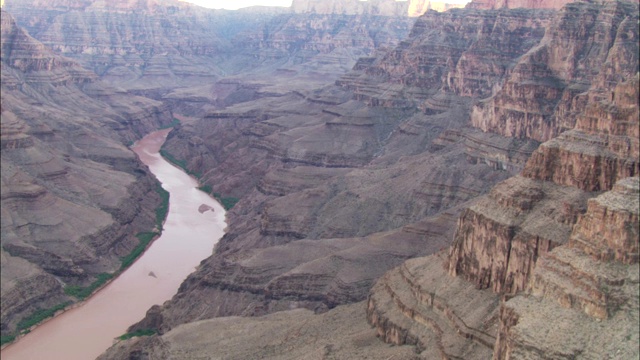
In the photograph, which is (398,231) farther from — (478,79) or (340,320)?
(478,79)

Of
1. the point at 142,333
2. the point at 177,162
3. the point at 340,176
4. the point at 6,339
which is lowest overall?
the point at 177,162

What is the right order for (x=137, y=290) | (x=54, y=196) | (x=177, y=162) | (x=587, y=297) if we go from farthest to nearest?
(x=177, y=162), (x=54, y=196), (x=137, y=290), (x=587, y=297)

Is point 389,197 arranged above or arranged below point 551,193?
below

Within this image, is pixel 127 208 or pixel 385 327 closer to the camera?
pixel 385 327

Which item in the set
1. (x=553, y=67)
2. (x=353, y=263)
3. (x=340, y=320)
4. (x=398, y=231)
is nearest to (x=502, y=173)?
(x=553, y=67)

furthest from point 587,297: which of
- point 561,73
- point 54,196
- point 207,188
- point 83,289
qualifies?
point 207,188

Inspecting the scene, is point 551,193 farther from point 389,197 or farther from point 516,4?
point 516,4

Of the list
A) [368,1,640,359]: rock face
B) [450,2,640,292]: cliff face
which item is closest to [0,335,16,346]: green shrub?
[368,1,640,359]: rock face
